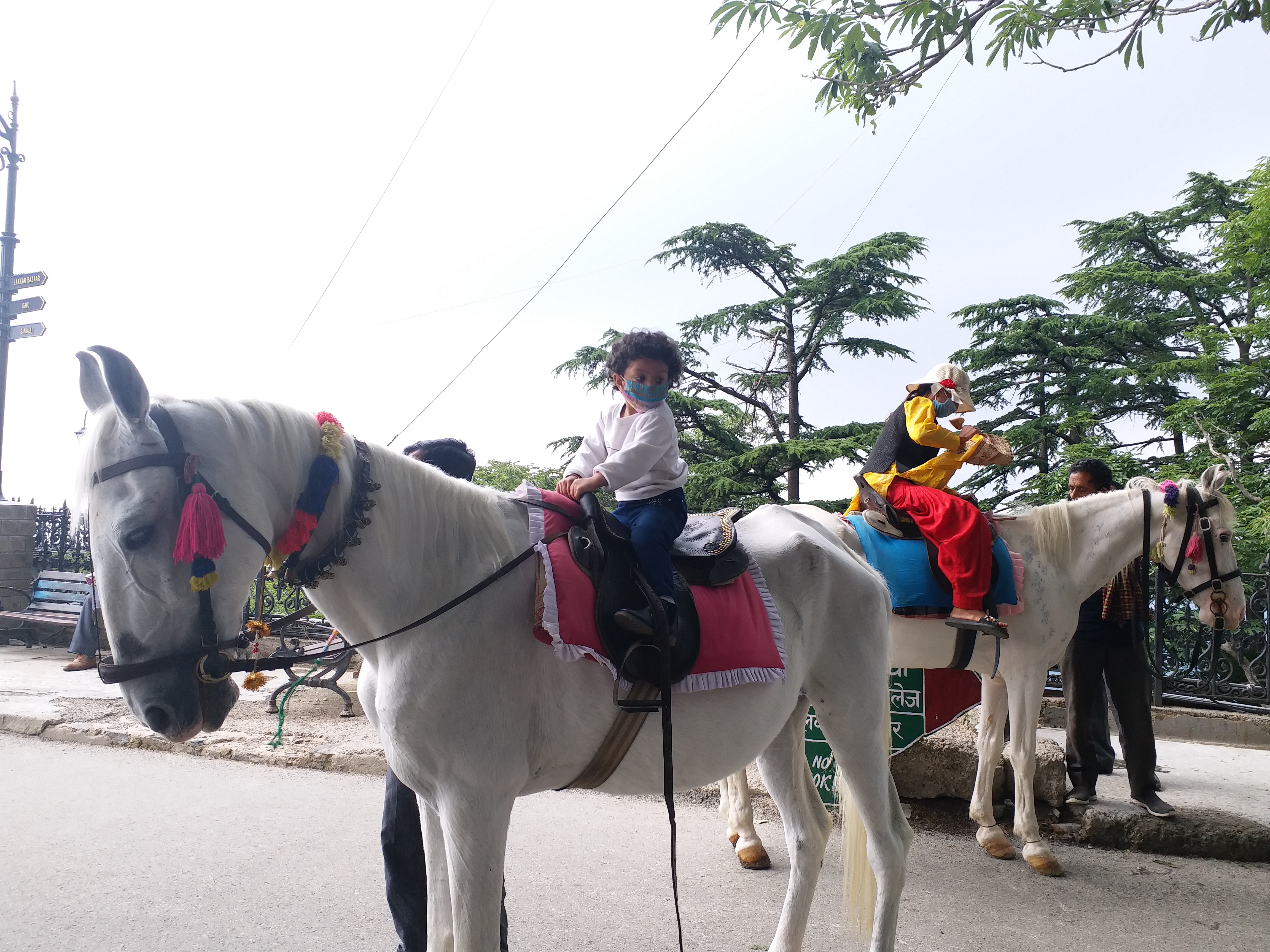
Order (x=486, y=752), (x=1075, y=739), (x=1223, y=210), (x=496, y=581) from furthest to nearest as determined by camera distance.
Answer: (x=1223, y=210) → (x=1075, y=739) → (x=496, y=581) → (x=486, y=752)

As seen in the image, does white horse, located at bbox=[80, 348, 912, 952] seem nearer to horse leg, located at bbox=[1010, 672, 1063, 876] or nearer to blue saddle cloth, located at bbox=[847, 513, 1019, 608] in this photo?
blue saddle cloth, located at bbox=[847, 513, 1019, 608]

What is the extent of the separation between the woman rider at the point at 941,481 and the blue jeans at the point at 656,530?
7.12 ft

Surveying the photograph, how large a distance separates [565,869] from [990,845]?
7.71 feet

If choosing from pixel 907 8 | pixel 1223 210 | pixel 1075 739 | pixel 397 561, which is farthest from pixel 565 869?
pixel 1223 210

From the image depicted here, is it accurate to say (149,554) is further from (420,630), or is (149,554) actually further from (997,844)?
(997,844)

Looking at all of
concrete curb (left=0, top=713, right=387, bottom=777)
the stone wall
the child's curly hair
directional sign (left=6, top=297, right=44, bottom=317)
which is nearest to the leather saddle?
the child's curly hair

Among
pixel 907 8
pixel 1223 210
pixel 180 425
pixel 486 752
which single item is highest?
pixel 1223 210

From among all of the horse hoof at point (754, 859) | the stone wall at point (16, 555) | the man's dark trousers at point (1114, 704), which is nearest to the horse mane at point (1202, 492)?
the man's dark trousers at point (1114, 704)

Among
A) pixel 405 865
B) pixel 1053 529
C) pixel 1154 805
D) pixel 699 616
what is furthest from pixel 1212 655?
pixel 405 865

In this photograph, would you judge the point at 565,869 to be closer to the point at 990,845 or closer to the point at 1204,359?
the point at 990,845

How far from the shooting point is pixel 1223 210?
15.7 m

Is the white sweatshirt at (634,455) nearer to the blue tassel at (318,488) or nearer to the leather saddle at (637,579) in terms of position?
the leather saddle at (637,579)

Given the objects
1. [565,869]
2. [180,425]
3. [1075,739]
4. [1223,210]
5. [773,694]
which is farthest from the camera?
[1223,210]

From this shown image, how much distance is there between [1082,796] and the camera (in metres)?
4.75
